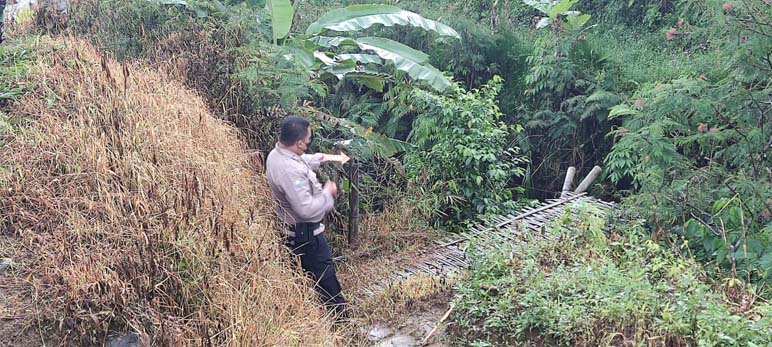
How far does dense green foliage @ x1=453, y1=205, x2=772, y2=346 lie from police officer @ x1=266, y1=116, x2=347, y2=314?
0.95 meters

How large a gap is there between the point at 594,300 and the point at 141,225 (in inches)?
104

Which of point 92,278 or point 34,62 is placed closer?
point 92,278

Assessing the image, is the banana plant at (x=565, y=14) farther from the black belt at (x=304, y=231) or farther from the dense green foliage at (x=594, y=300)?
the black belt at (x=304, y=231)

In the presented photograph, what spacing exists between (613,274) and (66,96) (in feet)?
15.0

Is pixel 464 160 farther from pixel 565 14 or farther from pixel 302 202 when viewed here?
pixel 302 202

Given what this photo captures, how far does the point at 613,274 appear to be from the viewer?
3.80 meters

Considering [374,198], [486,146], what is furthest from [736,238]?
[374,198]

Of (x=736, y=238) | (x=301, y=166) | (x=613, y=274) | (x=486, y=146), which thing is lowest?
(x=486, y=146)

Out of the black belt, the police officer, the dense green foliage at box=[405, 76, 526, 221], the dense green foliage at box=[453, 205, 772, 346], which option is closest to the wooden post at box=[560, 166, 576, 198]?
the dense green foliage at box=[405, 76, 526, 221]

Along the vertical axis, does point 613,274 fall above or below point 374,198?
above

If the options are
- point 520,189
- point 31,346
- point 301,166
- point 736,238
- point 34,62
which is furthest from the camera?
point 520,189

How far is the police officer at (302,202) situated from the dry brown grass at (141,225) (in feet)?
0.61

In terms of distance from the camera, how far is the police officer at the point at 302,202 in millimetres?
4305

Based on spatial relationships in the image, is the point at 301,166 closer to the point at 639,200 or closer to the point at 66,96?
the point at 66,96
